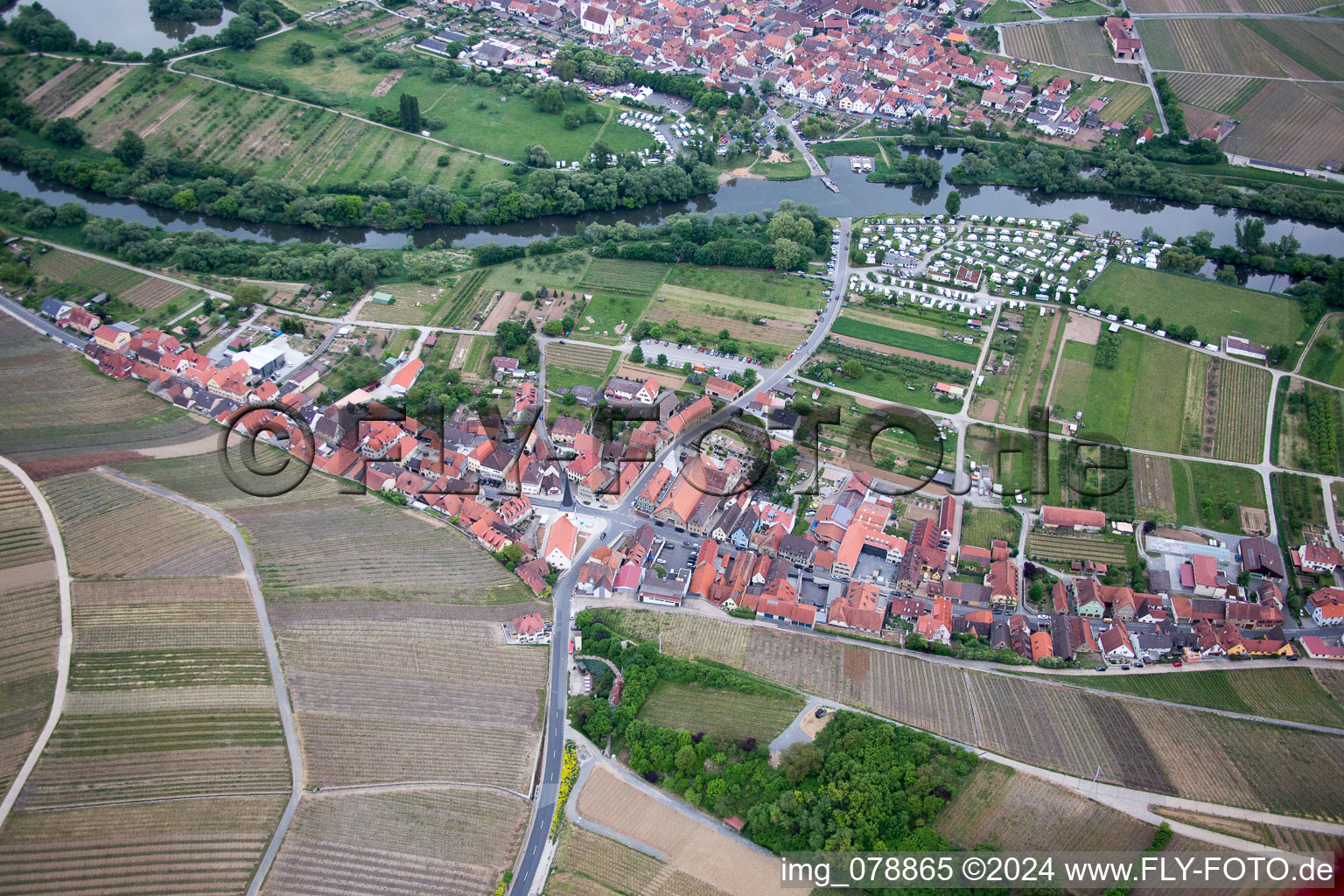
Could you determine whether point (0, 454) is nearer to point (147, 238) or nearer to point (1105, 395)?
point (147, 238)

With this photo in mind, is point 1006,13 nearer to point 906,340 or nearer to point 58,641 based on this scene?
point 906,340

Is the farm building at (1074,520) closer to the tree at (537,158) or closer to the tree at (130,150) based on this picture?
the tree at (537,158)

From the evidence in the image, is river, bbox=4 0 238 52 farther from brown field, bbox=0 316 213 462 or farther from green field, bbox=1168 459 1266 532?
green field, bbox=1168 459 1266 532

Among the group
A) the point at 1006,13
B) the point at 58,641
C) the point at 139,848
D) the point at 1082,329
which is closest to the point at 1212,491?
the point at 1082,329

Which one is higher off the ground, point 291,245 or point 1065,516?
point 291,245

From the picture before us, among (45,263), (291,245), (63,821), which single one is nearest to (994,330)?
(291,245)

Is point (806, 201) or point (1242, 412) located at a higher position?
point (806, 201)
